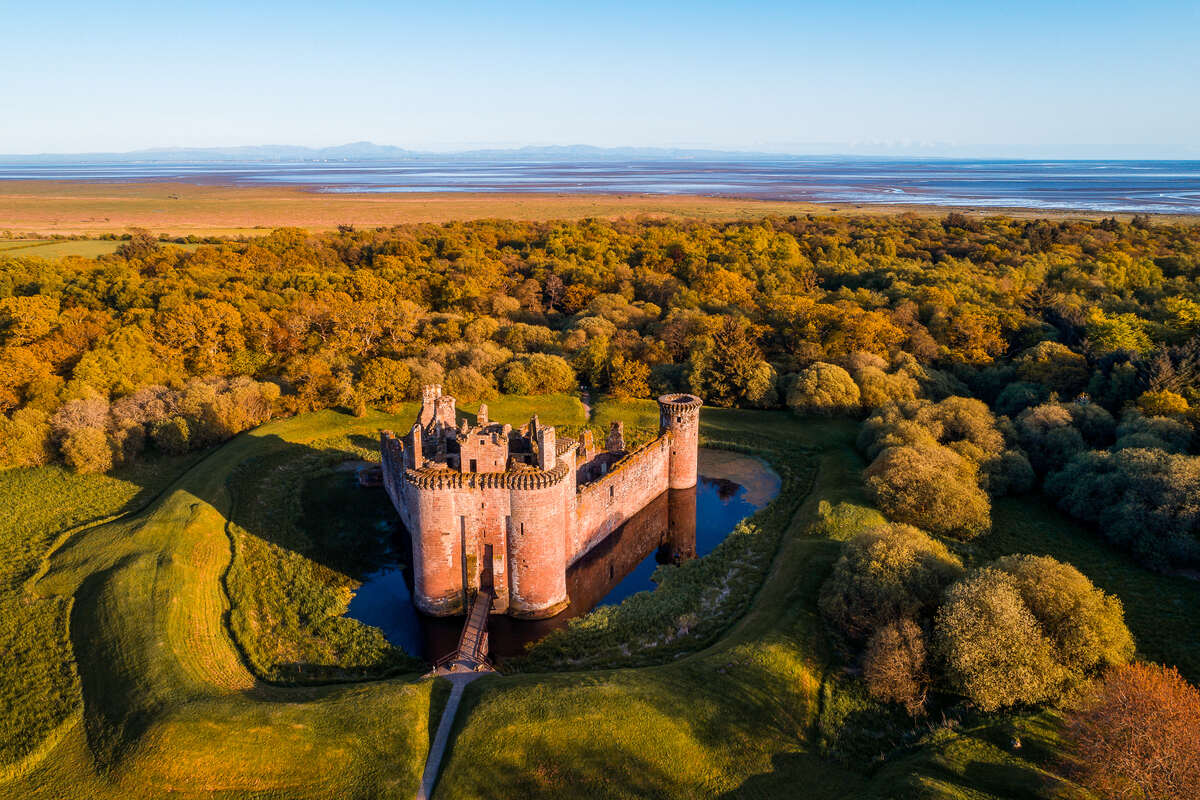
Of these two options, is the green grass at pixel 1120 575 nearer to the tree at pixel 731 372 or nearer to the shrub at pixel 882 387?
the shrub at pixel 882 387

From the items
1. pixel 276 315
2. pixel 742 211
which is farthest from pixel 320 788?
pixel 742 211

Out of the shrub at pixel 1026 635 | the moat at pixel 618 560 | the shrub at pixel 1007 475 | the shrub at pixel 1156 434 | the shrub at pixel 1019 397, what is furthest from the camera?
the shrub at pixel 1019 397

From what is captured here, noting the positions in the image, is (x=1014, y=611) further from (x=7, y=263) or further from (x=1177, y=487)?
(x=7, y=263)

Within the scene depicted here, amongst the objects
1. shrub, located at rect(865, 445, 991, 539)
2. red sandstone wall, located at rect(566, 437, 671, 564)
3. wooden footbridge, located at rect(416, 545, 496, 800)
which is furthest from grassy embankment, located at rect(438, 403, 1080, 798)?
shrub, located at rect(865, 445, 991, 539)

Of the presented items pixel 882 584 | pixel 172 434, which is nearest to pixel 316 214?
pixel 172 434

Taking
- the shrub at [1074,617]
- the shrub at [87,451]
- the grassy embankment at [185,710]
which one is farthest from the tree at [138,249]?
the shrub at [1074,617]

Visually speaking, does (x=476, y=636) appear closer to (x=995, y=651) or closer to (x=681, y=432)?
(x=995, y=651)
